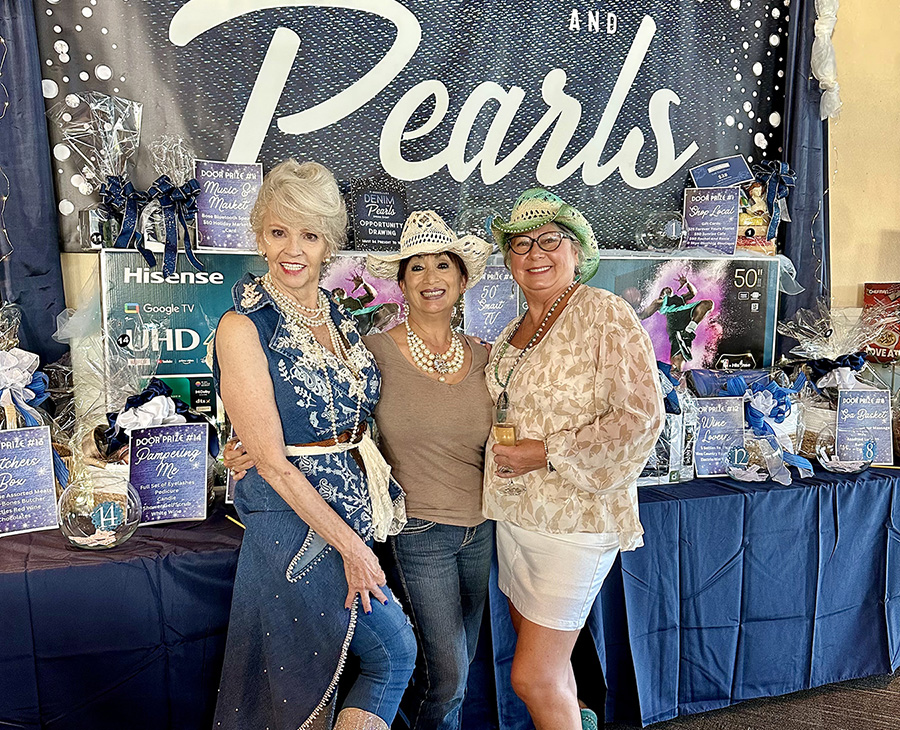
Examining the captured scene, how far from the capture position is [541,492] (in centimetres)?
160

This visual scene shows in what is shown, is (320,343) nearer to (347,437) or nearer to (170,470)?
(347,437)

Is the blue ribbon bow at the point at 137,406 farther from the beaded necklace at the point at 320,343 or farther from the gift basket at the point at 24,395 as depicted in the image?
the beaded necklace at the point at 320,343

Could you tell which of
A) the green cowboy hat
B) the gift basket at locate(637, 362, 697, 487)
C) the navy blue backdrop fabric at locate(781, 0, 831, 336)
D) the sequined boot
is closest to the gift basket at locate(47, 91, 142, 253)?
the green cowboy hat

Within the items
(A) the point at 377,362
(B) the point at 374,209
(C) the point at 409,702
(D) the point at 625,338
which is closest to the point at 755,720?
(C) the point at 409,702

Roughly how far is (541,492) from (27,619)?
1.20 metres

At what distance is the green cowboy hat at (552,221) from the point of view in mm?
1646

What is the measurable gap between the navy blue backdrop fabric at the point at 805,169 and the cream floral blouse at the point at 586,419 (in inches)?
72.1

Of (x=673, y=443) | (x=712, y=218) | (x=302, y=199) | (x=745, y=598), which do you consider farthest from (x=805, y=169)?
(x=302, y=199)

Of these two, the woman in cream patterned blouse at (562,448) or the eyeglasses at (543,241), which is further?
the eyeglasses at (543,241)

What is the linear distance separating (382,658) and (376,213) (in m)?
1.46

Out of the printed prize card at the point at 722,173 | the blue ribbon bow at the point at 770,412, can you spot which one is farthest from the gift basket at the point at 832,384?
the printed prize card at the point at 722,173

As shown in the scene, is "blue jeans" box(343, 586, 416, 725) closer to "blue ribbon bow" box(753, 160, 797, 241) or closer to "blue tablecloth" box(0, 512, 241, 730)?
"blue tablecloth" box(0, 512, 241, 730)

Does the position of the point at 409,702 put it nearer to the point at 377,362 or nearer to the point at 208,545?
the point at 208,545

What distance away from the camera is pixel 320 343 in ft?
4.95
